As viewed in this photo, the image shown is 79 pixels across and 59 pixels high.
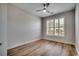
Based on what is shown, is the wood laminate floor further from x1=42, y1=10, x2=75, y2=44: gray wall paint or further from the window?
the window

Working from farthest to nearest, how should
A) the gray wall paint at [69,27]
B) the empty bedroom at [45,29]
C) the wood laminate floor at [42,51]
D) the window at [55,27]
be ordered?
the window at [55,27] → the gray wall paint at [69,27] → the empty bedroom at [45,29] → the wood laminate floor at [42,51]

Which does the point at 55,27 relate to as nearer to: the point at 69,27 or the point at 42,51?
the point at 69,27

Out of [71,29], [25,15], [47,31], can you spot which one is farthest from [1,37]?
[47,31]

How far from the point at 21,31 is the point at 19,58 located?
3044mm

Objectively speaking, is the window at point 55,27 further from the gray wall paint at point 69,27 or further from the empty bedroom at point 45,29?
the gray wall paint at point 69,27

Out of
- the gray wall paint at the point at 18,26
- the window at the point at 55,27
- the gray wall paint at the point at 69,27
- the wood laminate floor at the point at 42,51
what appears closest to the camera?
the wood laminate floor at the point at 42,51

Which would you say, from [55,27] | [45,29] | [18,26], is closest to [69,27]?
[55,27]

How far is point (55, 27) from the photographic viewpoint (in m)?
4.72

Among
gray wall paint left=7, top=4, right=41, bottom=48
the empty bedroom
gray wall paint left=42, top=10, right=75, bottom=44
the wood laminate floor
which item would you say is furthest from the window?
gray wall paint left=7, top=4, right=41, bottom=48

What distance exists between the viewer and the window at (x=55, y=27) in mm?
4241

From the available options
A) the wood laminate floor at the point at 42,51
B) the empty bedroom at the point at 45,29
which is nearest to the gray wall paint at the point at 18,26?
the empty bedroom at the point at 45,29

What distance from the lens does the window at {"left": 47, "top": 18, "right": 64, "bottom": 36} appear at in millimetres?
4241

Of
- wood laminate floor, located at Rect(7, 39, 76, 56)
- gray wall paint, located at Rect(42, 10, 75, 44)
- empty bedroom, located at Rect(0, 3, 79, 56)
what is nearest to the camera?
wood laminate floor, located at Rect(7, 39, 76, 56)

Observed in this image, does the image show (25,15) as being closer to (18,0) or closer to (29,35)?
(29,35)
